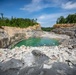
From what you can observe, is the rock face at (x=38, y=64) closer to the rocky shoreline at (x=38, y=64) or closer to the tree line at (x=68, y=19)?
the rocky shoreline at (x=38, y=64)

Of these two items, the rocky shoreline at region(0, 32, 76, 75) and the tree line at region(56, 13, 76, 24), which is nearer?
the rocky shoreline at region(0, 32, 76, 75)

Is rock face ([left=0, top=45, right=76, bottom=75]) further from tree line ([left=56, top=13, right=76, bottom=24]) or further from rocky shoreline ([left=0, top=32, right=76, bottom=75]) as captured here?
tree line ([left=56, top=13, right=76, bottom=24])

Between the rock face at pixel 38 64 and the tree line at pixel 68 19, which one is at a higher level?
the tree line at pixel 68 19

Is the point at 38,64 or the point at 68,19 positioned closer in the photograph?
the point at 38,64

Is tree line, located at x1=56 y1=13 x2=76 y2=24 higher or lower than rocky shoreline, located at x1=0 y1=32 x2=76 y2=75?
higher

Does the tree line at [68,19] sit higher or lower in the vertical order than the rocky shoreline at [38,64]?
higher

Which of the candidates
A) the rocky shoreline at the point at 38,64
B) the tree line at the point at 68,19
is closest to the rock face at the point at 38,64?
the rocky shoreline at the point at 38,64

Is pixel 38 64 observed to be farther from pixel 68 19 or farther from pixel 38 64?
pixel 68 19

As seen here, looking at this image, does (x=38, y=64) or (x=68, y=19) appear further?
(x=68, y=19)

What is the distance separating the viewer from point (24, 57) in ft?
40.7

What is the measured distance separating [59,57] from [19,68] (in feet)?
11.3

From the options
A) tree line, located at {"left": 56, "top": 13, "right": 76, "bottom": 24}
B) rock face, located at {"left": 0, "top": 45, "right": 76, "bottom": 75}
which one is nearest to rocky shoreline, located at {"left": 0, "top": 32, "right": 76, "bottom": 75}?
rock face, located at {"left": 0, "top": 45, "right": 76, "bottom": 75}

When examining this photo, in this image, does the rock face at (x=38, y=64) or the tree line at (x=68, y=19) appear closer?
the rock face at (x=38, y=64)

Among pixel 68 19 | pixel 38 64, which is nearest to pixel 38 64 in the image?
pixel 38 64
